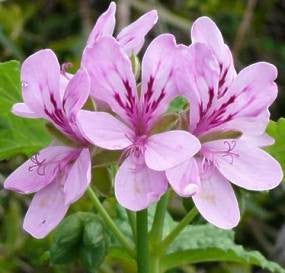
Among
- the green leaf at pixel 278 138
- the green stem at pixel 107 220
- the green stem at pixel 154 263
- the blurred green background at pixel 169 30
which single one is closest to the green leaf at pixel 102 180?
the green stem at pixel 107 220

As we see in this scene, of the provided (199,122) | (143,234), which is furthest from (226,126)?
(143,234)

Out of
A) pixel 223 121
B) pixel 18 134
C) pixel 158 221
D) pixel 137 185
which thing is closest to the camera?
pixel 137 185

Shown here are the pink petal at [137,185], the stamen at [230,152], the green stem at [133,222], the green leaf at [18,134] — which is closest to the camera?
the pink petal at [137,185]

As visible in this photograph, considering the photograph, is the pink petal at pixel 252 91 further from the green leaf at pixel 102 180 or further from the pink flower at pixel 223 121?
the green leaf at pixel 102 180

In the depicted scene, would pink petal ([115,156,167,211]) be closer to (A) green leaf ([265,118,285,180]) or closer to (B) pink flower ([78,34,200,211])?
(B) pink flower ([78,34,200,211])

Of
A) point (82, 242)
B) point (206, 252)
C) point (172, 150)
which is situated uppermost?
point (172, 150)

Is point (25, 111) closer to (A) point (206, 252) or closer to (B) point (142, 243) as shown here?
(B) point (142, 243)

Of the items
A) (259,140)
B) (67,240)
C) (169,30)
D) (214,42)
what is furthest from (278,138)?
(169,30)
